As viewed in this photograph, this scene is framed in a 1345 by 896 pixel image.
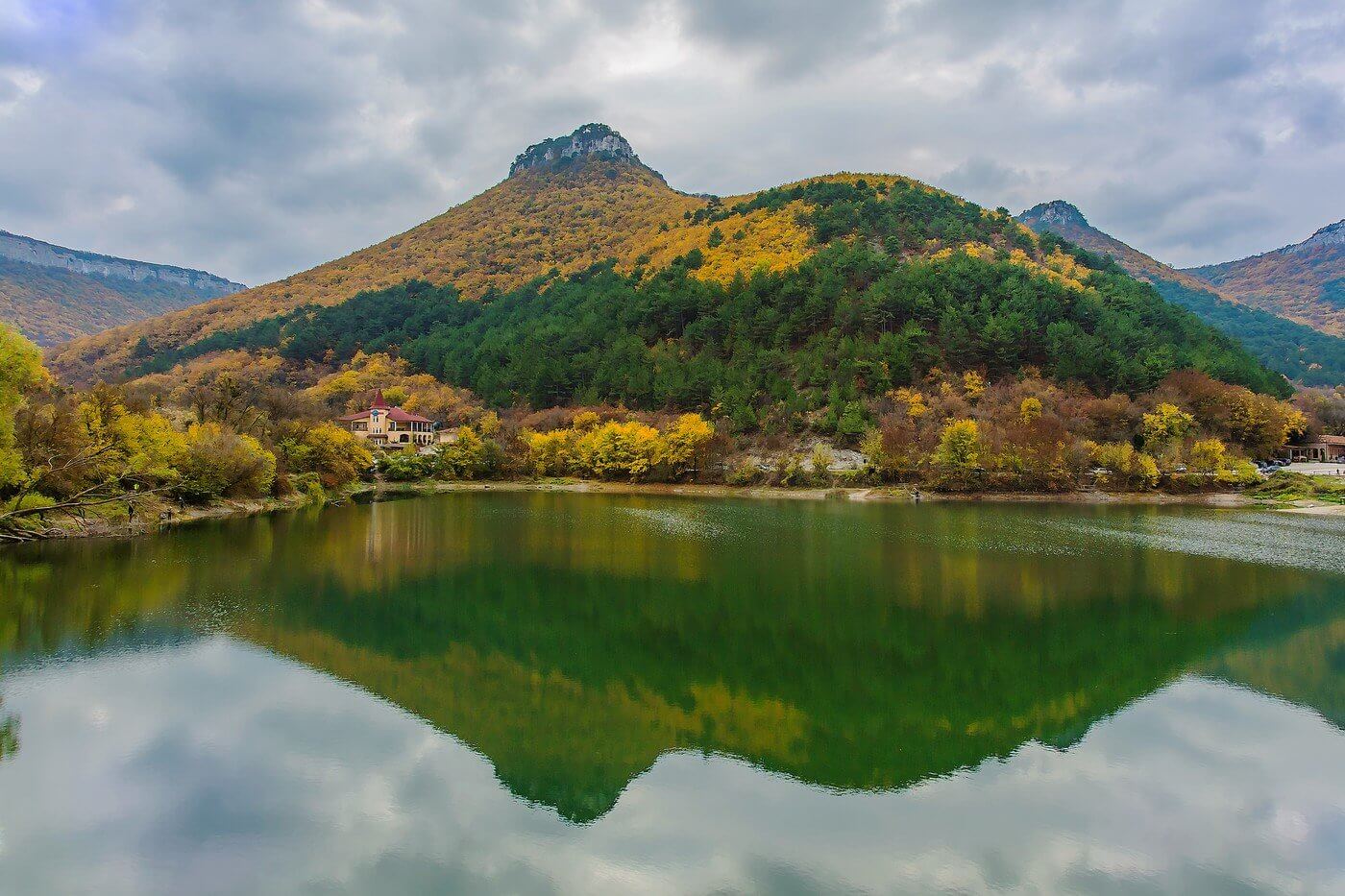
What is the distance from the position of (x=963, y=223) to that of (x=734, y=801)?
322 feet

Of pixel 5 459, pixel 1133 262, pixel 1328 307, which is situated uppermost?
pixel 1133 262

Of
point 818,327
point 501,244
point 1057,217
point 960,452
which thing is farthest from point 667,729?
point 1057,217

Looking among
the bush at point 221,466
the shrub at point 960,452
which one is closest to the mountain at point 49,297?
the bush at point 221,466

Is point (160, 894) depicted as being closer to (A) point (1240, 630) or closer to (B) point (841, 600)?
(B) point (841, 600)

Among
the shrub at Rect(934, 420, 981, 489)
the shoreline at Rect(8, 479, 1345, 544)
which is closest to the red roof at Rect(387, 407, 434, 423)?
the shoreline at Rect(8, 479, 1345, 544)

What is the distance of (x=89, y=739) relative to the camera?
1162 centimetres

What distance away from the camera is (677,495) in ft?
204

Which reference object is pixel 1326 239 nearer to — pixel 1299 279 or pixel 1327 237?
pixel 1327 237

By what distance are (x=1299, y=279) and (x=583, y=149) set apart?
169m

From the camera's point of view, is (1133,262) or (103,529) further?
(1133,262)

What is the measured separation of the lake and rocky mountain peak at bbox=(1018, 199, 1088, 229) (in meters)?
189

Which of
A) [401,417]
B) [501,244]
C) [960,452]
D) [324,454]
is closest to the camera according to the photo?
[324,454]

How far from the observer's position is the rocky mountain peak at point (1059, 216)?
186875 millimetres

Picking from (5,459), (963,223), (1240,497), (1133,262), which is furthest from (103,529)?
(1133,262)
